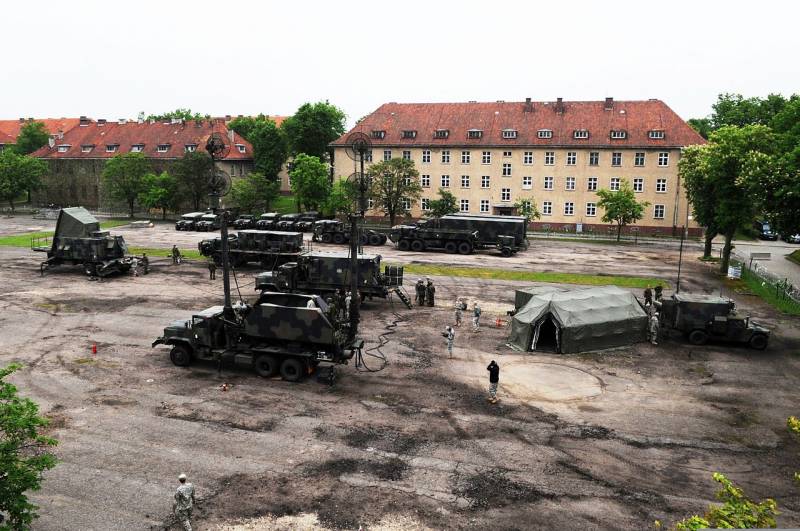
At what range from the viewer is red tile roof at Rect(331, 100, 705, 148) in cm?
6481

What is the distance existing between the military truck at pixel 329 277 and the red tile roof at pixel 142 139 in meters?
52.5

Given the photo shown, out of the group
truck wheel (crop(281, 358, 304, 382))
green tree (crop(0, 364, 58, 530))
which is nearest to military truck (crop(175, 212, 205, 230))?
truck wheel (crop(281, 358, 304, 382))

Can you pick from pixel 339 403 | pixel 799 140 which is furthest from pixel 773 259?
pixel 339 403

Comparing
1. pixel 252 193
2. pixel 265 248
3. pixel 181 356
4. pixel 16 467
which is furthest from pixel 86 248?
pixel 16 467

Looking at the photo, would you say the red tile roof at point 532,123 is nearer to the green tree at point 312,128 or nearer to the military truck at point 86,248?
the green tree at point 312,128

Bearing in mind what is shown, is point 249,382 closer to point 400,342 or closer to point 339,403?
point 339,403

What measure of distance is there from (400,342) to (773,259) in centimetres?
3983

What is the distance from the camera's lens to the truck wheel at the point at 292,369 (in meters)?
21.7

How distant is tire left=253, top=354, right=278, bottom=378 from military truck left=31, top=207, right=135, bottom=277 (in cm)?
2267

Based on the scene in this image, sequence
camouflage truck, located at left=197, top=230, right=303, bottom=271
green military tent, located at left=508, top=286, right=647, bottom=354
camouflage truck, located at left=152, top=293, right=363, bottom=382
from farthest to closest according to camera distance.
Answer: camouflage truck, located at left=197, top=230, right=303, bottom=271 → green military tent, located at left=508, top=286, right=647, bottom=354 → camouflage truck, located at left=152, top=293, right=363, bottom=382

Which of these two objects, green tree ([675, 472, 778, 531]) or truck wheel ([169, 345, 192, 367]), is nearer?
green tree ([675, 472, 778, 531])

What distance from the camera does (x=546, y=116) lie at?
2724 inches

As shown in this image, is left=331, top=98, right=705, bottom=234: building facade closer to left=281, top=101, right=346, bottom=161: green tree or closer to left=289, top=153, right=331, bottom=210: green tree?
left=289, top=153, right=331, bottom=210: green tree

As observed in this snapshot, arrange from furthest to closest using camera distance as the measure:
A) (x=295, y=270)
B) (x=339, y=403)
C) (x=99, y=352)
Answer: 1. (x=295, y=270)
2. (x=99, y=352)
3. (x=339, y=403)
